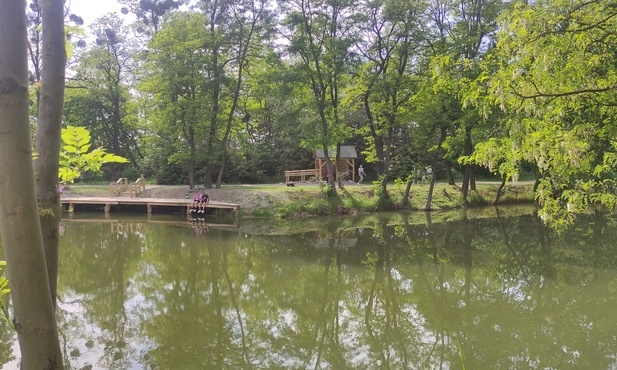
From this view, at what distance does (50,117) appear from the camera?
5.60 ft

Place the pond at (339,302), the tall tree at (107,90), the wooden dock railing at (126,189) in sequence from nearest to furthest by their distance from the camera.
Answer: the pond at (339,302) → the wooden dock railing at (126,189) → the tall tree at (107,90)

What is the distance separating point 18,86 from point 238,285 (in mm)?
8608

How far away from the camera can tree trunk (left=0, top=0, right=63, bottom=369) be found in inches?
50.7

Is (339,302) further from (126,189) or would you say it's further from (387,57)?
(126,189)

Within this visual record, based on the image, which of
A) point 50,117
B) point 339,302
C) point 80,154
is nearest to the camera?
point 50,117

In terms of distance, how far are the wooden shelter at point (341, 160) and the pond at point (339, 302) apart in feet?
44.5

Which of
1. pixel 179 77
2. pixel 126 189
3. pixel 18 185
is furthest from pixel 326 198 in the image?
pixel 18 185

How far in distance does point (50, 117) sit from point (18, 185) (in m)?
0.51

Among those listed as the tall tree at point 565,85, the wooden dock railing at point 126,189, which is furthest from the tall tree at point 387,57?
the tall tree at point 565,85

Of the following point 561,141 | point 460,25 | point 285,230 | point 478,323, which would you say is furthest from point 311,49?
point 561,141

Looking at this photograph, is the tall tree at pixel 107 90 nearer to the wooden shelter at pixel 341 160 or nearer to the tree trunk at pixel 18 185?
the wooden shelter at pixel 341 160

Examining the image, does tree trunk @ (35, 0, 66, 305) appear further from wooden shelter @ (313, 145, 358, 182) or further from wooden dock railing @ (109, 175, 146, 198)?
wooden shelter @ (313, 145, 358, 182)

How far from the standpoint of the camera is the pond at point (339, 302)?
19.3 ft

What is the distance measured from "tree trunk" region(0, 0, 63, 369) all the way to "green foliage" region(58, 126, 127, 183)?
0.54 metres
